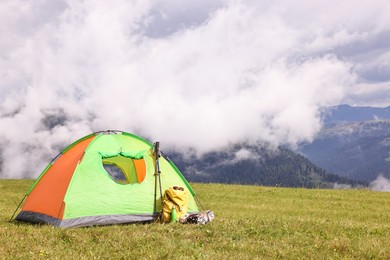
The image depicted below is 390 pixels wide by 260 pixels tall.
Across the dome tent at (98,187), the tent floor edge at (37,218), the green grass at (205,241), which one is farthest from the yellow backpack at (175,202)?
the tent floor edge at (37,218)

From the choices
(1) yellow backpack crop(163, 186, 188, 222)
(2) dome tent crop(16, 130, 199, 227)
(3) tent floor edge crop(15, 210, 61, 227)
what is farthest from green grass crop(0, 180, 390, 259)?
(1) yellow backpack crop(163, 186, 188, 222)

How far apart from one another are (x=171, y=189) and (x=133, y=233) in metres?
4.35

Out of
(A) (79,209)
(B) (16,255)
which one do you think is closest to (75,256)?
(B) (16,255)

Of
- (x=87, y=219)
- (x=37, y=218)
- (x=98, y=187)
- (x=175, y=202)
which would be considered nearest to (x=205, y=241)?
(x=175, y=202)

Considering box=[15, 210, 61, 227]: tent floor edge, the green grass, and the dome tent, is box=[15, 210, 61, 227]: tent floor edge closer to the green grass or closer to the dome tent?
the dome tent

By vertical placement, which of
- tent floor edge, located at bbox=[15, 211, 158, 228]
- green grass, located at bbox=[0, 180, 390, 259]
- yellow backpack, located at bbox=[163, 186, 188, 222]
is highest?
yellow backpack, located at bbox=[163, 186, 188, 222]

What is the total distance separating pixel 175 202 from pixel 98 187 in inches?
135

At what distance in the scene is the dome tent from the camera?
1744cm

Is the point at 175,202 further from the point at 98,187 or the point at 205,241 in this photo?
the point at 205,241

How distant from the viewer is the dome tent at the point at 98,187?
17.4m

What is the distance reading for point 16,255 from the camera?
38.6 feet

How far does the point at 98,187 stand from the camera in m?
18.2

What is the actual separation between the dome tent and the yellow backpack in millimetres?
601

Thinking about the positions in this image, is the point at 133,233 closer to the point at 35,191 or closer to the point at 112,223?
the point at 112,223
